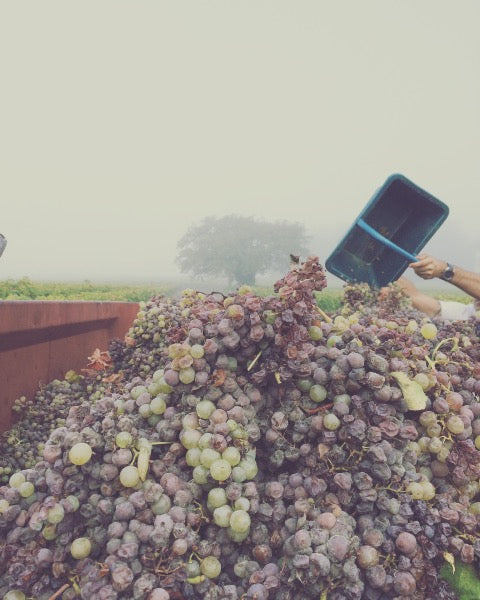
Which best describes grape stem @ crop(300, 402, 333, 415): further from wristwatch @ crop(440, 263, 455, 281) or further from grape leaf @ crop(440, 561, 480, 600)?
wristwatch @ crop(440, 263, 455, 281)

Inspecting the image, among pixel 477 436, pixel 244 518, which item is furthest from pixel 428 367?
pixel 244 518

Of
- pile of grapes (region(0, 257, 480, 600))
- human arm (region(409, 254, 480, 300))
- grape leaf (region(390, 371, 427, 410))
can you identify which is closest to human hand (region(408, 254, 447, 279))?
human arm (region(409, 254, 480, 300))

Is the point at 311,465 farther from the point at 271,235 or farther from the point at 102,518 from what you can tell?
the point at 271,235

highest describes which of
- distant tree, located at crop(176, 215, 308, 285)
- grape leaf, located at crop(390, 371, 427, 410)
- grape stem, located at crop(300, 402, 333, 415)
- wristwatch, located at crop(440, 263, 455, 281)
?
grape leaf, located at crop(390, 371, 427, 410)

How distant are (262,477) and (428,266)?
4.70 m

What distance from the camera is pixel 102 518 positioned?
1.24 metres

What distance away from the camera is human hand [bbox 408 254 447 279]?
5.43 m

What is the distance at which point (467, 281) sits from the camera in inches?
225

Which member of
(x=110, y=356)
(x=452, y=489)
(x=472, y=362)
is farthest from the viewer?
(x=110, y=356)

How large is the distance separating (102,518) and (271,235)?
3423 inches

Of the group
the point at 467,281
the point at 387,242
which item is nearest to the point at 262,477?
the point at 387,242

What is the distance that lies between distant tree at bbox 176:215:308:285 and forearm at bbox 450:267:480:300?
69.2m

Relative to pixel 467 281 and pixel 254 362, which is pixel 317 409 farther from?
pixel 467 281

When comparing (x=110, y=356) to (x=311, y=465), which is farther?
(x=110, y=356)
